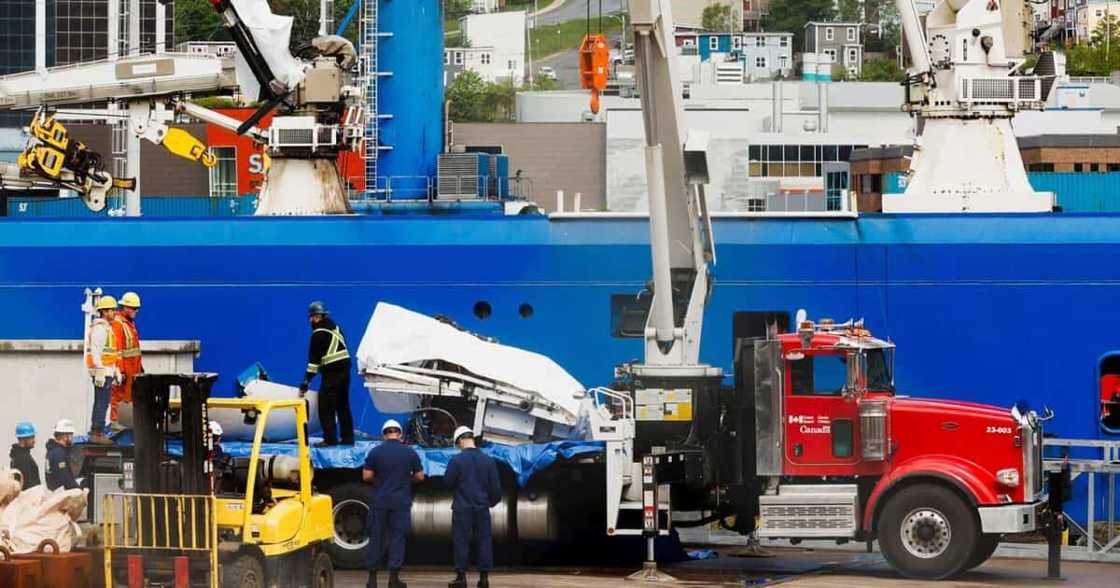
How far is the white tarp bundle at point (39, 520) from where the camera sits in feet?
57.7

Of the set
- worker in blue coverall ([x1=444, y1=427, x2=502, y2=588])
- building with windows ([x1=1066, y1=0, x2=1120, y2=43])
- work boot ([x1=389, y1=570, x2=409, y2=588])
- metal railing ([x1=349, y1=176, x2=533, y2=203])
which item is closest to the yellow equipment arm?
metal railing ([x1=349, y1=176, x2=533, y2=203])

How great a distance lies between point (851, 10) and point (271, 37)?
430 ft

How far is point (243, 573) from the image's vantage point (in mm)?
17391

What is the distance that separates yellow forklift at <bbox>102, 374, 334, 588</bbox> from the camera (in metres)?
17.3

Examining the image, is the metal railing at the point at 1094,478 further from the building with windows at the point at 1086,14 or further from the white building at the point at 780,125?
the building with windows at the point at 1086,14

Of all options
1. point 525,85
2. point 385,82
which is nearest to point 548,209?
point 385,82

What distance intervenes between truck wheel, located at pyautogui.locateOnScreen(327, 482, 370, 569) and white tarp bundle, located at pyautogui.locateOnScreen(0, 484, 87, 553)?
473 centimetres

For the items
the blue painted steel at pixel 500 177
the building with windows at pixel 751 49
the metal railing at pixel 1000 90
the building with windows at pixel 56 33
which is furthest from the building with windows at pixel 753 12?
the metal railing at pixel 1000 90

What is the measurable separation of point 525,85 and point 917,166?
11398 centimetres

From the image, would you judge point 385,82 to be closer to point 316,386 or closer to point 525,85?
point 316,386

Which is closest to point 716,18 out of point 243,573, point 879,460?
point 879,460

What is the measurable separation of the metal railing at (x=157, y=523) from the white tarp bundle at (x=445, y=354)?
5690 mm

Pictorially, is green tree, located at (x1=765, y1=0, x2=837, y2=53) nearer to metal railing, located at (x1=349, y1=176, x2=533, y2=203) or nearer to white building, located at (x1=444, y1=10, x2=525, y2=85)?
white building, located at (x1=444, y1=10, x2=525, y2=85)

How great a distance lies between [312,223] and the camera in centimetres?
2841
